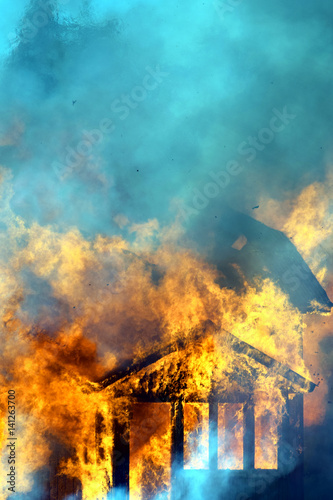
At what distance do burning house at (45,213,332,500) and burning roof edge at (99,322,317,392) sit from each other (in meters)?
0.02

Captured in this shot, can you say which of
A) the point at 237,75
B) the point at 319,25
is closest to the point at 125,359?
the point at 237,75

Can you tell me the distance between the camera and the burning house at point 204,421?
273 inches

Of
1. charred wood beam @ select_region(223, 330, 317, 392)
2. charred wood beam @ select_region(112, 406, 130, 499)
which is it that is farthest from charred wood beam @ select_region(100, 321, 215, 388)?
charred wood beam @ select_region(112, 406, 130, 499)

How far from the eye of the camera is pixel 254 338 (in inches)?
291

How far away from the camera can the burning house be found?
693cm

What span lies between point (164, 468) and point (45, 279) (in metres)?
5.44

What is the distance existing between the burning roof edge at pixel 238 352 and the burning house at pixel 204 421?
0.08ft

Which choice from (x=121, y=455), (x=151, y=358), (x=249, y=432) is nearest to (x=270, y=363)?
(x=249, y=432)

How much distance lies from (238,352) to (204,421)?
1.92m

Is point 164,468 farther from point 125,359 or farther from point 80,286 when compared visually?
point 80,286

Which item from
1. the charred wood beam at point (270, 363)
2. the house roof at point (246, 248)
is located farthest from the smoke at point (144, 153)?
the charred wood beam at point (270, 363)

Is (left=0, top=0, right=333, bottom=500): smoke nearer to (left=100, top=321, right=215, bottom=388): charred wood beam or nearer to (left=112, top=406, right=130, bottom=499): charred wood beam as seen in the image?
(left=100, top=321, right=215, bottom=388): charred wood beam

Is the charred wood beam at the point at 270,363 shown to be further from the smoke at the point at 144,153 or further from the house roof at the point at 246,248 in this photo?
the house roof at the point at 246,248

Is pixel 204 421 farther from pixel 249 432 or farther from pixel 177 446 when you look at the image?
pixel 249 432
